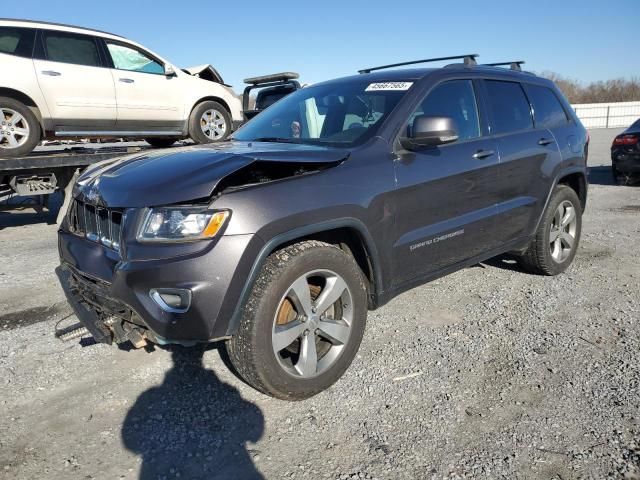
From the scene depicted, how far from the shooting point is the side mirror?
302 cm

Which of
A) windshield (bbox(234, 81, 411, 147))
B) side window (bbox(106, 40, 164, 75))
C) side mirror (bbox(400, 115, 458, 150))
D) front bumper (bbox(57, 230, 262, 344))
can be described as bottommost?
front bumper (bbox(57, 230, 262, 344))

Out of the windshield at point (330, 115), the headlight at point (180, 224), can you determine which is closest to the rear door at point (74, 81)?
the windshield at point (330, 115)

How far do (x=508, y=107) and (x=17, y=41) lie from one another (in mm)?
5650

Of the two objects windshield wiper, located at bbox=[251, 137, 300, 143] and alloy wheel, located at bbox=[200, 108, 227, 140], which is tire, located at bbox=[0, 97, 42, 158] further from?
windshield wiper, located at bbox=[251, 137, 300, 143]

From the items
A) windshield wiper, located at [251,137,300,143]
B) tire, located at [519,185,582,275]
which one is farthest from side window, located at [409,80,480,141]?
tire, located at [519,185,582,275]

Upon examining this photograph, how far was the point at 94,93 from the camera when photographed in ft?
21.9

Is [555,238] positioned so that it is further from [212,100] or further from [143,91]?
[143,91]

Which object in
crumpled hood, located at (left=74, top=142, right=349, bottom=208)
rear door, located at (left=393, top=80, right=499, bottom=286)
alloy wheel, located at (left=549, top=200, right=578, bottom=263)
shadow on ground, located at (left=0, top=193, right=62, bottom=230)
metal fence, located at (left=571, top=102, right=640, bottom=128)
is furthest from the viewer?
metal fence, located at (left=571, top=102, right=640, bottom=128)

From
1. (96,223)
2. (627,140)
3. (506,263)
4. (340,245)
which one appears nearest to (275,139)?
(340,245)

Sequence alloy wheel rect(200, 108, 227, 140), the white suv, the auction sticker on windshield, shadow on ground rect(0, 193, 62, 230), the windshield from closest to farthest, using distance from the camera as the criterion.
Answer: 1. the windshield
2. the auction sticker on windshield
3. the white suv
4. shadow on ground rect(0, 193, 62, 230)
5. alloy wheel rect(200, 108, 227, 140)

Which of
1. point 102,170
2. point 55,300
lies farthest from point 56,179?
point 102,170

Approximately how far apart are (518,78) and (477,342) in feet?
7.89

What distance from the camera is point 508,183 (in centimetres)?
394

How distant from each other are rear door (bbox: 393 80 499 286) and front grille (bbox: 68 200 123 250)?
161 centimetres
